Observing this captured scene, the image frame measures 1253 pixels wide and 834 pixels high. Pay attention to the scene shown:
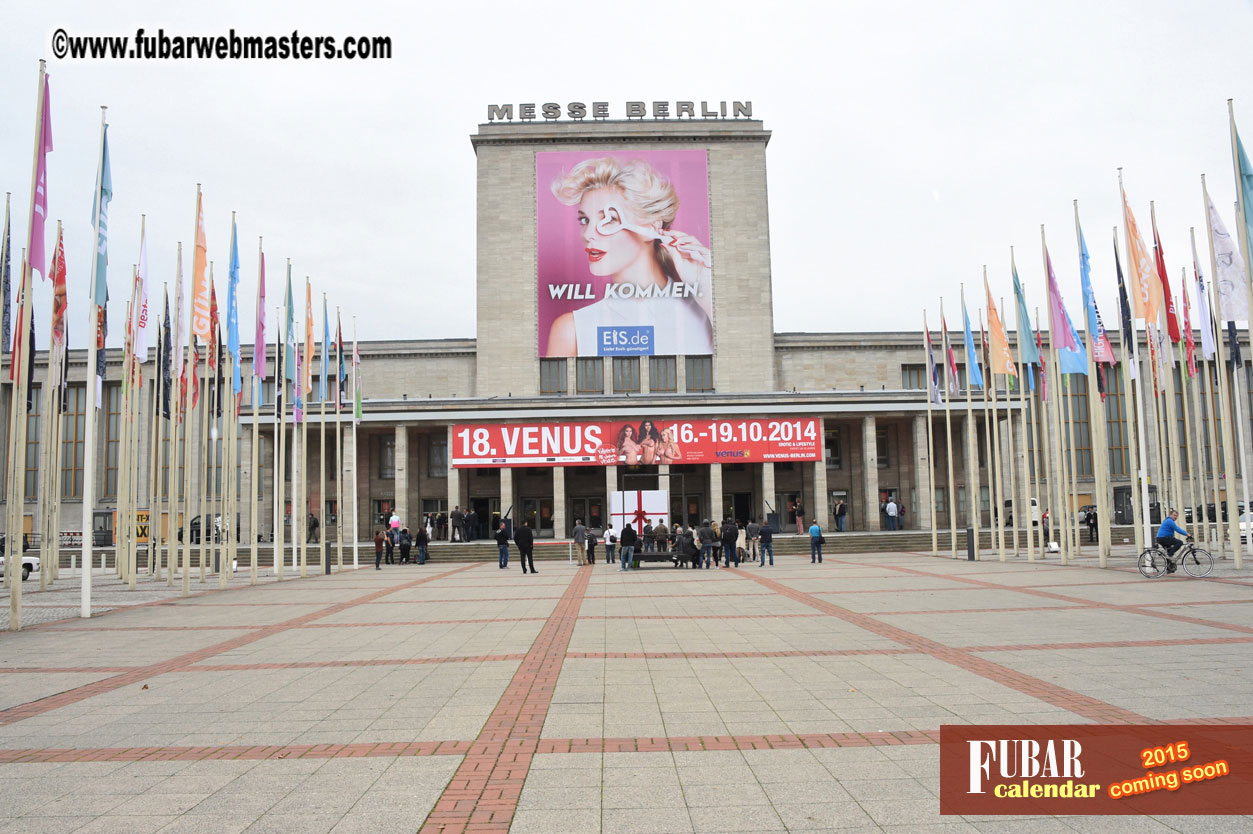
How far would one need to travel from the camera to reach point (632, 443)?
4806 centimetres

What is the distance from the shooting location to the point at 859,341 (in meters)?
57.6

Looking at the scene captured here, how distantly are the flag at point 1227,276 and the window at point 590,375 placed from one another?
36221 mm

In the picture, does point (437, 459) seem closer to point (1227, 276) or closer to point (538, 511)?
point (538, 511)

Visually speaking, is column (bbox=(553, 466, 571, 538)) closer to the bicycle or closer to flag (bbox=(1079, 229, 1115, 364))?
flag (bbox=(1079, 229, 1115, 364))

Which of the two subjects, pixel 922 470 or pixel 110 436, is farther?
pixel 110 436

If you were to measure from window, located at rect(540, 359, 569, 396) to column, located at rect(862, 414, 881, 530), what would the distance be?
17756mm

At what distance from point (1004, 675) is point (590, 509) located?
1702 inches

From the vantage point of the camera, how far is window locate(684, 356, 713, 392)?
55438 mm

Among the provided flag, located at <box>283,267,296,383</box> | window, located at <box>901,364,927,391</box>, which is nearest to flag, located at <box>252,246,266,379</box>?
flag, located at <box>283,267,296,383</box>

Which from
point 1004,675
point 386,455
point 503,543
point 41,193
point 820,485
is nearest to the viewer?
Result: point 1004,675

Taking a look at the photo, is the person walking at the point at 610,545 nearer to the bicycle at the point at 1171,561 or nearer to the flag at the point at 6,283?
the bicycle at the point at 1171,561

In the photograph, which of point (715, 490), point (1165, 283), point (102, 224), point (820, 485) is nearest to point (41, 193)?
point (102, 224)

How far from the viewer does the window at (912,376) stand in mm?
57500

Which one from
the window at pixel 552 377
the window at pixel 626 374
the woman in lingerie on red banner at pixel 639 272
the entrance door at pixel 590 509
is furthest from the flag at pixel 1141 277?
the window at pixel 552 377
